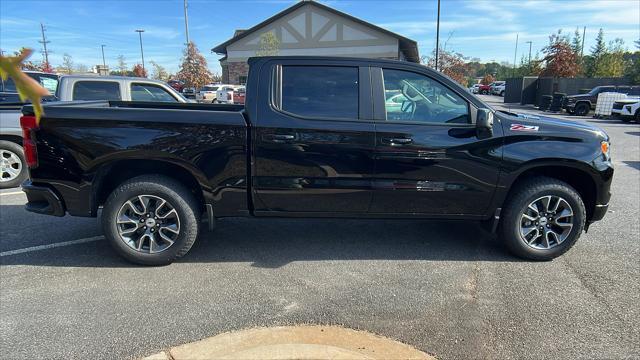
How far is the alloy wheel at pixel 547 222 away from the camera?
13.9 ft

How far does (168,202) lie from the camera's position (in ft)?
13.2

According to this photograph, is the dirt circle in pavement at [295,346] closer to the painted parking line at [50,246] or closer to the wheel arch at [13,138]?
the painted parking line at [50,246]

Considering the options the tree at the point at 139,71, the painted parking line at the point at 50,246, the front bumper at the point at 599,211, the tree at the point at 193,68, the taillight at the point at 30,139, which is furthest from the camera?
the tree at the point at 139,71

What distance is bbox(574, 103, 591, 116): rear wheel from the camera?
24.7 m

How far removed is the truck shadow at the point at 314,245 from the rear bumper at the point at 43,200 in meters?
0.53

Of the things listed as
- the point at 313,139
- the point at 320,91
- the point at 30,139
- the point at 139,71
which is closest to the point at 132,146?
the point at 30,139

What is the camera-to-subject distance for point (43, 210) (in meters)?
4.05

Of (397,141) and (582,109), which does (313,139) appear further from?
(582,109)

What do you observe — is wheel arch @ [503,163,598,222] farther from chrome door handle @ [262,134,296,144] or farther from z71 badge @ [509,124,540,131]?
chrome door handle @ [262,134,296,144]

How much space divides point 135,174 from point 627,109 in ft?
73.5

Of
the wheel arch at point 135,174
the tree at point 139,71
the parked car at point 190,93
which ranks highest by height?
the tree at point 139,71

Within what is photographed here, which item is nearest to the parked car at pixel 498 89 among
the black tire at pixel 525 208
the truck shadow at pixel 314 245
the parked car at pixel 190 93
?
the parked car at pixel 190 93

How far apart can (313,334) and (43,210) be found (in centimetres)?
287

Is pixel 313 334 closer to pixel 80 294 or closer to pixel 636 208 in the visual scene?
pixel 80 294
